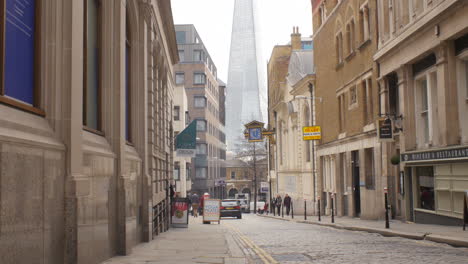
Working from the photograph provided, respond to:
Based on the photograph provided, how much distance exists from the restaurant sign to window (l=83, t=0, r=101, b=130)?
1031 centimetres

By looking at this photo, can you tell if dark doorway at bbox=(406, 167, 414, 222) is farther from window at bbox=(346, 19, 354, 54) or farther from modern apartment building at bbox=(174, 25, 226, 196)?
modern apartment building at bbox=(174, 25, 226, 196)

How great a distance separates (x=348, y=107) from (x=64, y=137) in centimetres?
2498

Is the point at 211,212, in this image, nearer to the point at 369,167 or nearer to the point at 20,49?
the point at 369,167

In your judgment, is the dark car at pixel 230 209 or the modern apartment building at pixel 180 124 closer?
the dark car at pixel 230 209

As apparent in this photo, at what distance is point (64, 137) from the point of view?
27.0ft

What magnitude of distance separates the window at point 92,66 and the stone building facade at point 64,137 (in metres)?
0.02

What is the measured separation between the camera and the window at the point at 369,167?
2830 centimetres

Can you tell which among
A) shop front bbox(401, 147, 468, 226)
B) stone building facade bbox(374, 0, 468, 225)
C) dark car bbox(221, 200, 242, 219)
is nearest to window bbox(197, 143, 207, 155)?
dark car bbox(221, 200, 242, 219)

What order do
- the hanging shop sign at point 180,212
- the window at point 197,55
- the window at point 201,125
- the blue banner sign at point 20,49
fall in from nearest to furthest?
the blue banner sign at point 20,49
the hanging shop sign at point 180,212
the window at point 201,125
the window at point 197,55

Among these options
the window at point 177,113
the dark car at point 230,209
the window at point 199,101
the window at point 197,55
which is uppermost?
the window at point 197,55

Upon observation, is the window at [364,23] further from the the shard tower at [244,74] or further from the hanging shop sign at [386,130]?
the the shard tower at [244,74]

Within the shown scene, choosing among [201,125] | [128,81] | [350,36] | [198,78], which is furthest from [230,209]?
[198,78]

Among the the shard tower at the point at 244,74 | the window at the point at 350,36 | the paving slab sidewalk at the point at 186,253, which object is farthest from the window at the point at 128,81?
the the shard tower at the point at 244,74

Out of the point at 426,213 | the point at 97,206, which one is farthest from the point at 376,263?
the point at 426,213
